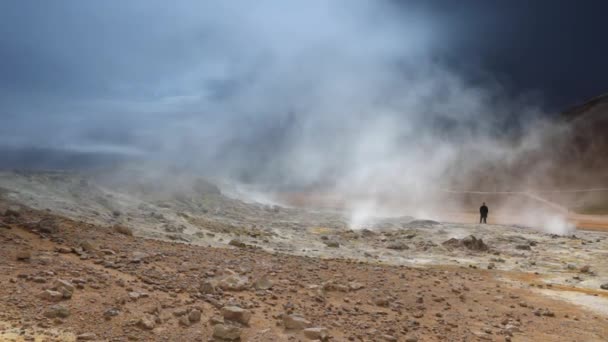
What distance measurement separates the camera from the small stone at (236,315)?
6934 mm

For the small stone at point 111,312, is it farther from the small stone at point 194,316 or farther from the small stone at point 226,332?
the small stone at point 226,332

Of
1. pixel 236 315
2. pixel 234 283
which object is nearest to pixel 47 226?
pixel 234 283

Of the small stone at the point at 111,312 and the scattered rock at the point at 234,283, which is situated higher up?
the scattered rock at the point at 234,283

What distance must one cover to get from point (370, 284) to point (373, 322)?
2.66 meters

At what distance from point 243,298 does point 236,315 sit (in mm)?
1270

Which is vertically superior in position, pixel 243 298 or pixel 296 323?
pixel 243 298

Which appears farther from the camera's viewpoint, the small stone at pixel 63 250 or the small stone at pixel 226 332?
the small stone at pixel 63 250

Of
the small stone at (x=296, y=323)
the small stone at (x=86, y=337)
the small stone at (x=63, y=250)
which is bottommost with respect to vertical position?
the small stone at (x=86, y=337)

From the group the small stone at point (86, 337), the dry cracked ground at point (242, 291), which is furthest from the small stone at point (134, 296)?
the small stone at point (86, 337)

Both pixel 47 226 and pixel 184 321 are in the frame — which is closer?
pixel 184 321

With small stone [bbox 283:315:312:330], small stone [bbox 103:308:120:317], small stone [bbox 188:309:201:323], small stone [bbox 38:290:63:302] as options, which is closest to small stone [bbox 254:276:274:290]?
small stone [bbox 283:315:312:330]

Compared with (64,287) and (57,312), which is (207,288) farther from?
(57,312)

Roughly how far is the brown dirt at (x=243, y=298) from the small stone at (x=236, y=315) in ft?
0.47

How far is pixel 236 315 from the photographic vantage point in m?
6.95
